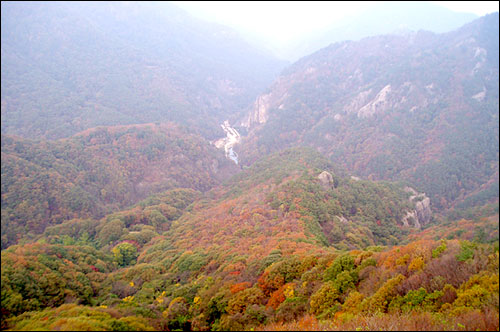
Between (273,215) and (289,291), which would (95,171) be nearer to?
(273,215)

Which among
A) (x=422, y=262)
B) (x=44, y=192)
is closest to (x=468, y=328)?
(x=422, y=262)

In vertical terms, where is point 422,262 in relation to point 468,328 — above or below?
below

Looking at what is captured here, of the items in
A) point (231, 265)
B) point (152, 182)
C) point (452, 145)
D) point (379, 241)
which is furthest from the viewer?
point (452, 145)

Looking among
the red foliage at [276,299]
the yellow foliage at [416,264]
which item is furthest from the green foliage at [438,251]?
the red foliage at [276,299]

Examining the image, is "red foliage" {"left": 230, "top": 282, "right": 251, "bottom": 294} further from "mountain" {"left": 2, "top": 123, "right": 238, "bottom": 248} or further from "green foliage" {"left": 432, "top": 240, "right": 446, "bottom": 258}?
"mountain" {"left": 2, "top": 123, "right": 238, "bottom": 248}

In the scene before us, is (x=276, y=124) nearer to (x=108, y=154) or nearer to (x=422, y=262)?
(x=108, y=154)

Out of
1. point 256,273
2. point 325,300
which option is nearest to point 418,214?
point 256,273

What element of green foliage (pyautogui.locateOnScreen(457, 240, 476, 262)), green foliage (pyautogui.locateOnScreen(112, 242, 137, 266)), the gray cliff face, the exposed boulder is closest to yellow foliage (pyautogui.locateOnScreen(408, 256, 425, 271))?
green foliage (pyautogui.locateOnScreen(457, 240, 476, 262))
